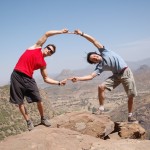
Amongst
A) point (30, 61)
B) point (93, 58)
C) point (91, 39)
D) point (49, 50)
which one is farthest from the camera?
point (91, 39)

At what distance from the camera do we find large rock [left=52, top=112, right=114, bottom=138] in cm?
997

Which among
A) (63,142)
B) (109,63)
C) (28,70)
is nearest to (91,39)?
(109,63)

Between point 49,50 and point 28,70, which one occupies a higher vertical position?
point 49,50

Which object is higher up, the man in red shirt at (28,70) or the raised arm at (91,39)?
the raised arm at (91,39)

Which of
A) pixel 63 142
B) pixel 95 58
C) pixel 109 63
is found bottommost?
pixel 63 142

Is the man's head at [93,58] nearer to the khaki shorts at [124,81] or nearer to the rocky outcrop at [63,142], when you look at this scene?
the khaki shorts at [124,81]

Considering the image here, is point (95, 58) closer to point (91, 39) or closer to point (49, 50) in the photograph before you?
point (91, 39)

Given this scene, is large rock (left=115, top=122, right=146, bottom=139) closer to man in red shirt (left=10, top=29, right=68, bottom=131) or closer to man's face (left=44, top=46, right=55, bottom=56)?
man in red shirt (left=10, top=29, right=68, bottom=131)

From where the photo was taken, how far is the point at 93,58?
9.54 meters

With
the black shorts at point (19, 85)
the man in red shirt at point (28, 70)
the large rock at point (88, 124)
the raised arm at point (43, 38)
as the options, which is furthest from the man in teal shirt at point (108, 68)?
the black shorts at point (19, 85)

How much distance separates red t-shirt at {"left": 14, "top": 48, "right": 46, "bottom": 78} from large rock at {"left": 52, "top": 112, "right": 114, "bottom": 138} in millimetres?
2479

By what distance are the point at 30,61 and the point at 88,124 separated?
3122 mm

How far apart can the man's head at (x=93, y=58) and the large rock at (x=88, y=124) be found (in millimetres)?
2023

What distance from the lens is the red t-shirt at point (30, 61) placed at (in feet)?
27.9
